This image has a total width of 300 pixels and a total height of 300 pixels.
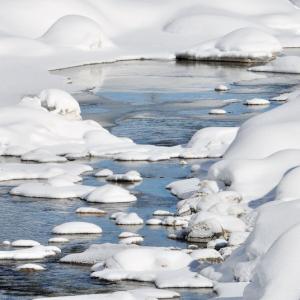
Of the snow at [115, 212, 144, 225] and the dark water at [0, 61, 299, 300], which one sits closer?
the dark water at [0, 61, 299, 300]

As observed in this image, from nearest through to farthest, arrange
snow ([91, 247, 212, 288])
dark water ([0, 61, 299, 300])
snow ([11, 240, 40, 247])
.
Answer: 1. snow ([91, 247, 212, 288])
2. dark water ([0, 61, 299, 300])
3. snow ([11, 240, 40, 247])

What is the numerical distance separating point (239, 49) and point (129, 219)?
2186 centimetres

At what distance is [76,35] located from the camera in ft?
114

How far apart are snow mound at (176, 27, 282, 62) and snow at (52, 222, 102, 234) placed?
72.5ft

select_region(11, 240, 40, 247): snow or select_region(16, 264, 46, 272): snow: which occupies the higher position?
select_region(11, 240, 40, 247): snow

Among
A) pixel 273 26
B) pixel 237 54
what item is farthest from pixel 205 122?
pixel 273 26

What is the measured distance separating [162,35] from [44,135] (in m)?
19.9

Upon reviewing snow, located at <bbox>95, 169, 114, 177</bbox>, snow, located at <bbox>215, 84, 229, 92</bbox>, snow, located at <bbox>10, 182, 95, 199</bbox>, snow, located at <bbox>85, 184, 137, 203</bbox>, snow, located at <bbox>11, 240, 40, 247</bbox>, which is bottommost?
snow, located at <bbox>11, 240, 40, 247</bbox>

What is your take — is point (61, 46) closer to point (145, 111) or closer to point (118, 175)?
point (145, 111)

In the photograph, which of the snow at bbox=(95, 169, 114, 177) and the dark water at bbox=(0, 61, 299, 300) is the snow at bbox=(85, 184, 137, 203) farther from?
the snow at bbox=(95, 169, 114, 177)

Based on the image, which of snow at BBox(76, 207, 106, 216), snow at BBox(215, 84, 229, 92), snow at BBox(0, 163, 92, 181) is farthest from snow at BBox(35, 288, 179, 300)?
snow at BBox(215, 84, 229, 92)

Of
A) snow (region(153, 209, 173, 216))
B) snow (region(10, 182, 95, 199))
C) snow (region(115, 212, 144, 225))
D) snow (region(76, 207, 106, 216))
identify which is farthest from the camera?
snow (region(10, 182, 95, 199))

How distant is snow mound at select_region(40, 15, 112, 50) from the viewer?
3478 centimetres

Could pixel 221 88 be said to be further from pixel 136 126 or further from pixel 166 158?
pixel 166 158
